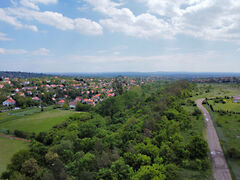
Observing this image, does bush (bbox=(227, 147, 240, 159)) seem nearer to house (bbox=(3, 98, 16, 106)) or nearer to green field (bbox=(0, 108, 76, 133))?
green field (bbox=(0, 108, 76, 133))

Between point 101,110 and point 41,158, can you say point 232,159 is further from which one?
point 101,110

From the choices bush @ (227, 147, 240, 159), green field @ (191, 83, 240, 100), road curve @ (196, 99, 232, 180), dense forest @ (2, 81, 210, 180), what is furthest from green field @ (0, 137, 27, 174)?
green field @ (191, 83, 240, 100)

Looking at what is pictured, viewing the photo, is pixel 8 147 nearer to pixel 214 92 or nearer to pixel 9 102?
pixel 9 102

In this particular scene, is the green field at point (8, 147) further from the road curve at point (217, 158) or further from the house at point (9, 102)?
the house at point (9, 102)

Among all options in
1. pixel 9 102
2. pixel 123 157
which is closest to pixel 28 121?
pixel 9 102

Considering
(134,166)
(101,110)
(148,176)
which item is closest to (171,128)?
(134,166)

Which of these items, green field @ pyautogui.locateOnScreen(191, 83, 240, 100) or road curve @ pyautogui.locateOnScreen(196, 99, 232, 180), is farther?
green field @ pyautogui.locateOnScreen(191, 83, 240, 100)

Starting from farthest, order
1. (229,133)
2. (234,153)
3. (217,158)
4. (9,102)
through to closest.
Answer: (9,102) → (229,133) → (217,158) → (234,153)

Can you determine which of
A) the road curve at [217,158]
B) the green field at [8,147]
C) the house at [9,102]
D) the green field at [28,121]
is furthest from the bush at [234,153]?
the house at [9,102]
